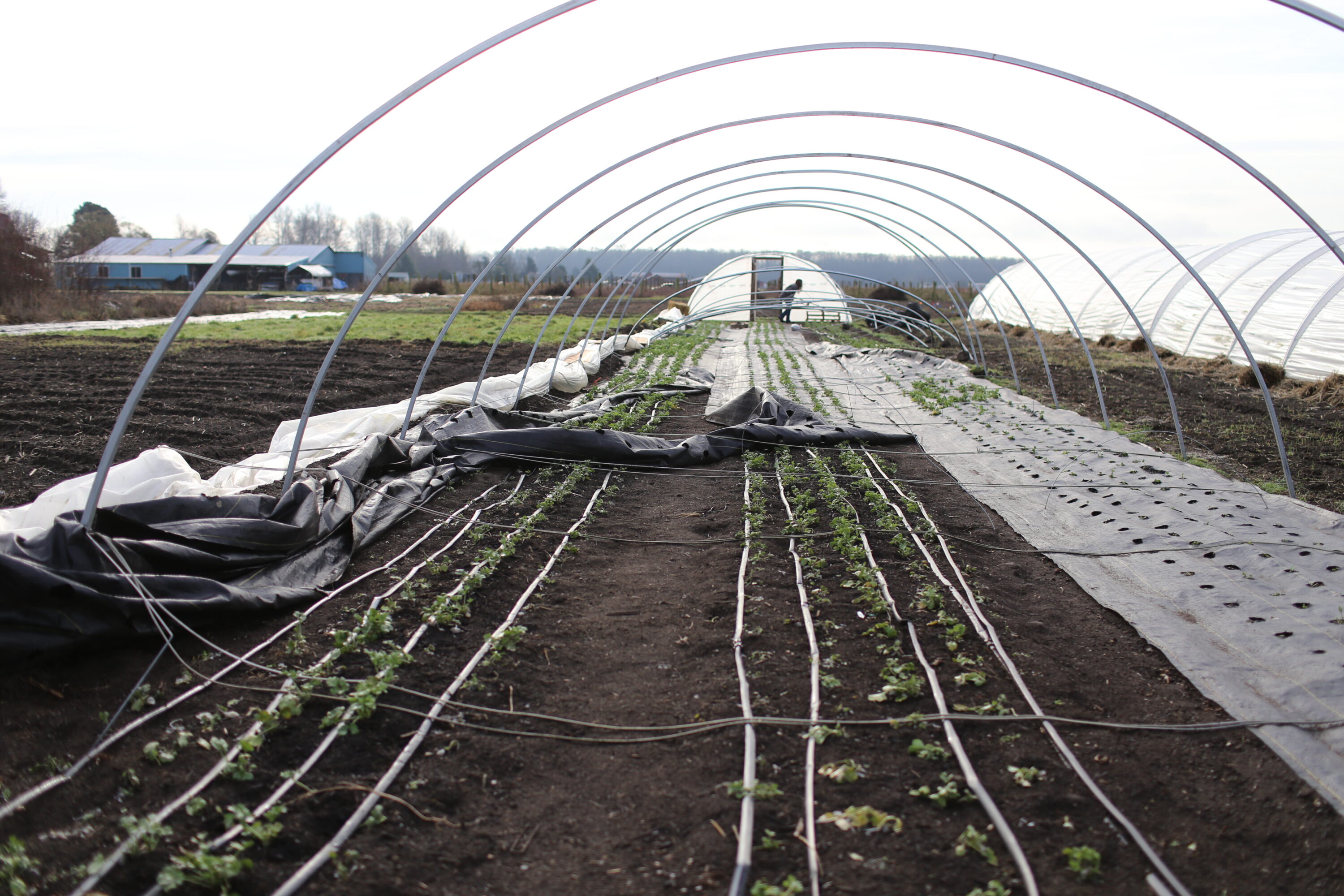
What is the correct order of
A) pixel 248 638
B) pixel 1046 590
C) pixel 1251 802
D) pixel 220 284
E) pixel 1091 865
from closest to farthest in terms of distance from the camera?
1. pixel 1091 865
2. pixel 1251 802
3. pixel 248 638
4. pixel 1046 590
5. pixel 220 284

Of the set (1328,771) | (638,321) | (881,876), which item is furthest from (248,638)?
(638,321)

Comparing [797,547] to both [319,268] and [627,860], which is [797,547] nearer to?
[627,860]

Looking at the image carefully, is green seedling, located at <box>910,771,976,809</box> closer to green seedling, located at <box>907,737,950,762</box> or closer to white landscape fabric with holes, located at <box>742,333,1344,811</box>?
green seedling, located at <box>907,737,950,762</box>

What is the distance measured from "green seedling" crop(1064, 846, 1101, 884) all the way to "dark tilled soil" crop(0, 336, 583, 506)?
7.55m

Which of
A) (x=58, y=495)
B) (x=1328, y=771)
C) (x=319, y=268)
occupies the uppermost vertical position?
(x=319, y=268)

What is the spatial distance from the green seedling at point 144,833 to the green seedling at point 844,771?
2.39 metres

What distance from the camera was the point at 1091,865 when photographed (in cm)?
266

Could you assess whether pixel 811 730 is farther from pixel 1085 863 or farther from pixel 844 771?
pixel 1085 863

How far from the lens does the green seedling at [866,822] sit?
9.46ft

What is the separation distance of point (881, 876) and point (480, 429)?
7.06 m

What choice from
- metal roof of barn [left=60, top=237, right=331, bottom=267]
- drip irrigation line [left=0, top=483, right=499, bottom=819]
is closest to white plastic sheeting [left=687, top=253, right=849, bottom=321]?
drip irrigation line [left=0, top=483, right=499, bottom=819]

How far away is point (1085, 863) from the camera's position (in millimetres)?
2662

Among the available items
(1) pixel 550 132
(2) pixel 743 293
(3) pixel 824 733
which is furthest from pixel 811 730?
(2) pixel 743 293

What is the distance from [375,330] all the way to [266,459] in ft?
56.1
